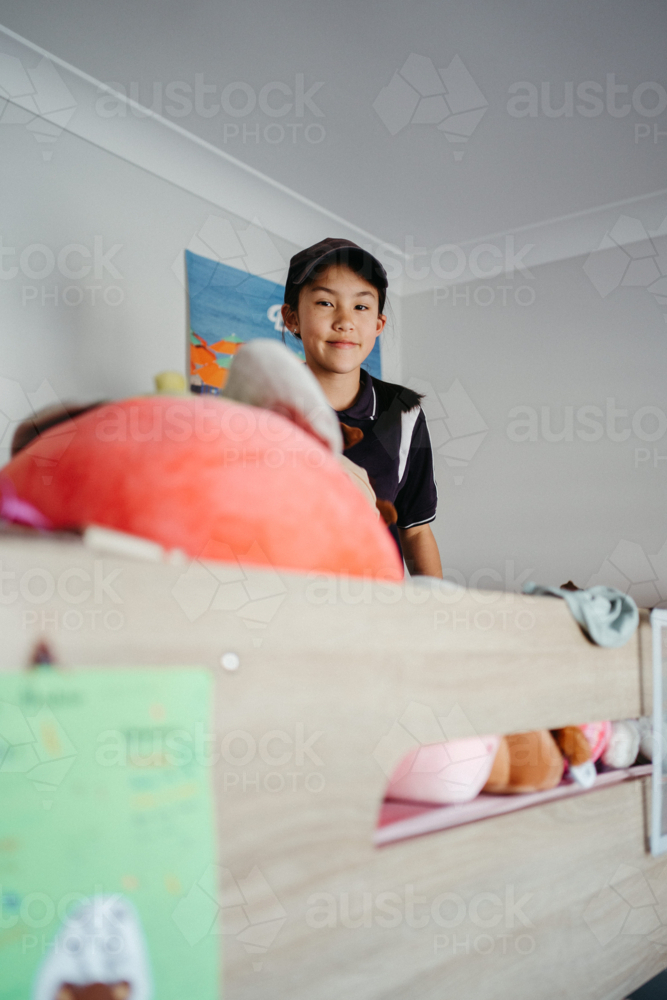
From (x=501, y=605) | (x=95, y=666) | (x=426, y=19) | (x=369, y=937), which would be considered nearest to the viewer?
(x=95, y=666)

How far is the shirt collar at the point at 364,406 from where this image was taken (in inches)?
56.5

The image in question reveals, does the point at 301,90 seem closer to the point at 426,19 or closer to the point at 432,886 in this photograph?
the point at 426,19

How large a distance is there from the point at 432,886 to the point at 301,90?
1.72 metres

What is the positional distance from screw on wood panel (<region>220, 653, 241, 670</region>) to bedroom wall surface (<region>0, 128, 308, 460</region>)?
112 centimetres

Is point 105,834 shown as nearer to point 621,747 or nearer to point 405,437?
point 621,747

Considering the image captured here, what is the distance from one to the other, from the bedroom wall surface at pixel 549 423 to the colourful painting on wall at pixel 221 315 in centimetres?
74

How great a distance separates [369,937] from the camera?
47 cm

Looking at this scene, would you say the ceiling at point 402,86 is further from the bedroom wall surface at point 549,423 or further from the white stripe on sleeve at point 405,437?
the white stripe on sleeve at point 405,437

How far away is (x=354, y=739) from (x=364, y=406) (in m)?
1.06

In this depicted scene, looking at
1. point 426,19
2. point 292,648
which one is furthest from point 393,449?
point 292,648

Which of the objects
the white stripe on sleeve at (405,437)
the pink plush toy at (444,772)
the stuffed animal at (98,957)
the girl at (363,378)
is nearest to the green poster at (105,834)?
the stuffed animal at (98,957)

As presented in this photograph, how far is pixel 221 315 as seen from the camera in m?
1.89

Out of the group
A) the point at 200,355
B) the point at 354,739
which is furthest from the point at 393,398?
the point at 354,739

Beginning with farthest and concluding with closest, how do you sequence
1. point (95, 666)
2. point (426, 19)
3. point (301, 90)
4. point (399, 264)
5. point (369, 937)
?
point (399, 264), point (301, 90), point (426, 19), point (369, 937), point (95, 666)
